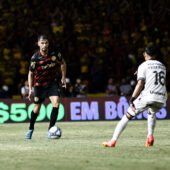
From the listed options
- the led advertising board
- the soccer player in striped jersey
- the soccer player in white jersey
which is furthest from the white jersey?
the led advertising board

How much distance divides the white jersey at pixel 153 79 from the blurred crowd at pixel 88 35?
428 inches

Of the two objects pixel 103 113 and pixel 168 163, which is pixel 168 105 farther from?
pixel 168 163

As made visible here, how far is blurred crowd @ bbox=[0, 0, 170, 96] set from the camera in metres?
19.5

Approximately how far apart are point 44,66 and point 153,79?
2.65 meters

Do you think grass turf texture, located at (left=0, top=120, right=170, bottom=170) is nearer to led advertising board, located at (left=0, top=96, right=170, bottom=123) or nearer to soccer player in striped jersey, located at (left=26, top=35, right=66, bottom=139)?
soccer player in striped jersey, located at (left=26, top=35, right=66, bottom=139)

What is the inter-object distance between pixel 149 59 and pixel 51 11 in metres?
15.1

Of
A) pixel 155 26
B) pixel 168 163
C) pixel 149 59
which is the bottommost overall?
pixel 168 163

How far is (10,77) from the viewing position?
790 inches

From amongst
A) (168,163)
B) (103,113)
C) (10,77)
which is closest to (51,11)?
(10,77)

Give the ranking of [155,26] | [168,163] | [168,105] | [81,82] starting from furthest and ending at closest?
[155,26] → [81,82] → [168,105] → [168,163]

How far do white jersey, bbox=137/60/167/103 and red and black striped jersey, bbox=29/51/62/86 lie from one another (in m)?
2.37

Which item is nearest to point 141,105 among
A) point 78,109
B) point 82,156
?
point 82,156

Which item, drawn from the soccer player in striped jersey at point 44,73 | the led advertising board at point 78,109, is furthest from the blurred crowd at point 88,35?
the soccer player in striped jersey at point 44,73

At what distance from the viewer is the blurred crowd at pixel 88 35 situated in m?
19.5
